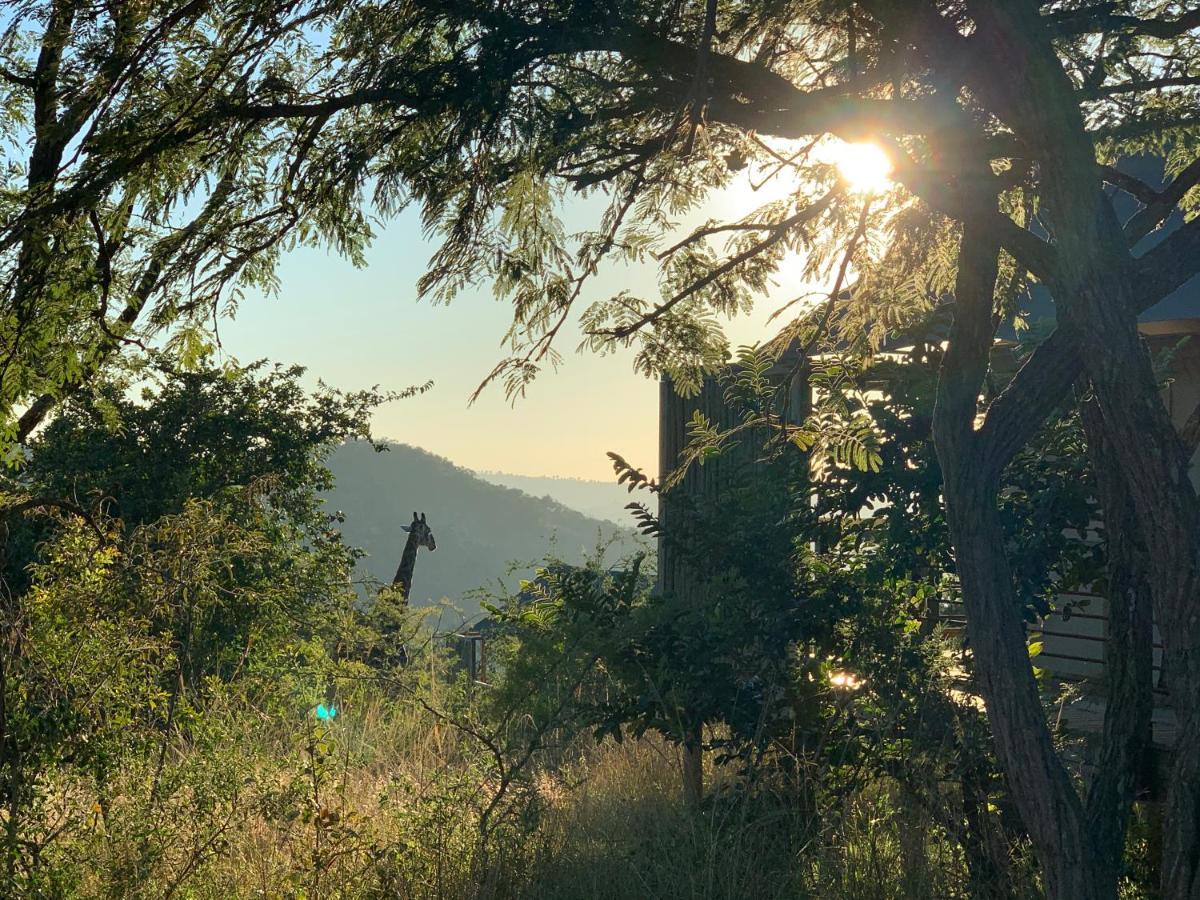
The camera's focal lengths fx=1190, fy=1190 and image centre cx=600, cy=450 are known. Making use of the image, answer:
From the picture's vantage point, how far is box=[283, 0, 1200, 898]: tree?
16.3 feet

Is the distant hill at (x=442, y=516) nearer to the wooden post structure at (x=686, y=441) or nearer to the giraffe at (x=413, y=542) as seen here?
the giraffe at (x=413, y=542)

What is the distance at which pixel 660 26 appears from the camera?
5.78 m

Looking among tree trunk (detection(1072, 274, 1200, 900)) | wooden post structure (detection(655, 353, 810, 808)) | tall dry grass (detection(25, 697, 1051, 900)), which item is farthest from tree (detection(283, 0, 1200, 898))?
wooden post structure (detection(655, 353, 810, 808))

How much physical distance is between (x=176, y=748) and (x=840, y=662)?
4148 mm

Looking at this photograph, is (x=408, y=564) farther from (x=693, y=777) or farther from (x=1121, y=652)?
(x=1121, y=652)

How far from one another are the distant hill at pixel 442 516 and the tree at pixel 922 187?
9801 cm

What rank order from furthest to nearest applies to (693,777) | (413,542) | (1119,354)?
(413,542), (693,777), (1119,354)

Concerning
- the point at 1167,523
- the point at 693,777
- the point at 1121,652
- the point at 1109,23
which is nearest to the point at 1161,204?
the point at 1109,23

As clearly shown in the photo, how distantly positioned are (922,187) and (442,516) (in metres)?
116

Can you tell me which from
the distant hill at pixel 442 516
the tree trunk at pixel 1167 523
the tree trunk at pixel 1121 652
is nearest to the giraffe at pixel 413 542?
the tree trunk at pixel 1121 652

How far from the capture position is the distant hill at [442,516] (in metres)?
108

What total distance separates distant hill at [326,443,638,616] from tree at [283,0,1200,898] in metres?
98.0

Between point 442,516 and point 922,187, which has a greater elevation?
point 442,516

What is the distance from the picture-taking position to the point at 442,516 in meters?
120
